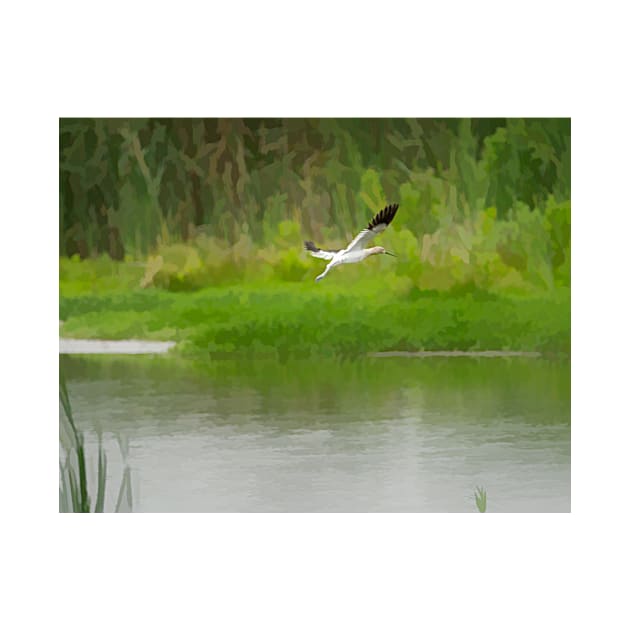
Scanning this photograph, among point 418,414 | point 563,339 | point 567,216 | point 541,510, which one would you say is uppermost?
point 567,216

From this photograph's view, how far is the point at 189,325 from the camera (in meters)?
5.35

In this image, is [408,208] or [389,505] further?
[408,208]

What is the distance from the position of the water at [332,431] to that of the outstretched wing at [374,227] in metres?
0.54

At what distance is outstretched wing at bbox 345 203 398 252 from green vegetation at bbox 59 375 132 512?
144 cm

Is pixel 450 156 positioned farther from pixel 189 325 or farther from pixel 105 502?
pixel 105 502

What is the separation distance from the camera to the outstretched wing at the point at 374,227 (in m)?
5.05

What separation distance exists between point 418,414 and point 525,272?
82 centimetres

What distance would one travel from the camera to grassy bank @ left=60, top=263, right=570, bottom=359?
529 centimetres

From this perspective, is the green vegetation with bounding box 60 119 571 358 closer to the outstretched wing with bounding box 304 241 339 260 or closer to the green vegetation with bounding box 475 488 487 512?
the outstretched wing with bounding box 304 241 339 260

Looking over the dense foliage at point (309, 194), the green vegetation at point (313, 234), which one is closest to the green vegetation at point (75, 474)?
the green vegetation at point (313, 234)

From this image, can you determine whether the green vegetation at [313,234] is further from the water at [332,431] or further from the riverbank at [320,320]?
the water at [332,431]

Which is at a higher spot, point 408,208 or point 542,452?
point 408,208

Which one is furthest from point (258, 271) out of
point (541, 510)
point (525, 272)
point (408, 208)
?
point (541, 510)

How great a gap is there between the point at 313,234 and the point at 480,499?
1430 millimetres
